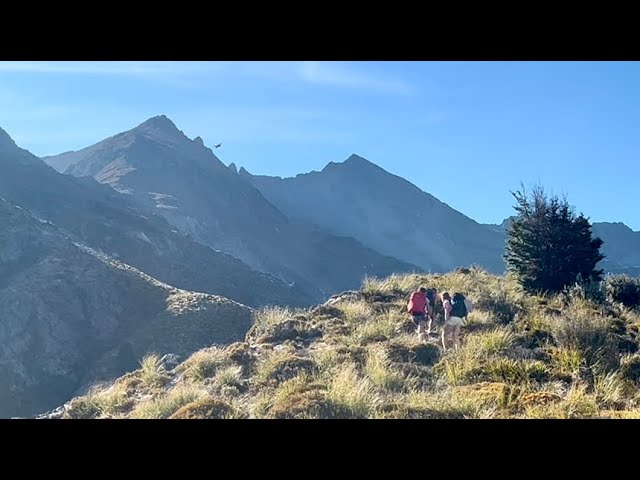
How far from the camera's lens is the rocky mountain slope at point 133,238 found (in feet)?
268

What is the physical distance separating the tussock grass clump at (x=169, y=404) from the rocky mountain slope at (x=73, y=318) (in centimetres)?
3384

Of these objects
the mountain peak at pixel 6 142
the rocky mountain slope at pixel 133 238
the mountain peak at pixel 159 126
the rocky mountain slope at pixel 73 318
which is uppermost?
the mountain peak at pixel 159 126

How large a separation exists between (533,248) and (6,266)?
56.2m

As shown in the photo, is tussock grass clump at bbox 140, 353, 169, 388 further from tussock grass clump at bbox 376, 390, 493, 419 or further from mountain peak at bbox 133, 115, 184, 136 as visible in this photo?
mountain peak at bbox 133, 115, 184, 136

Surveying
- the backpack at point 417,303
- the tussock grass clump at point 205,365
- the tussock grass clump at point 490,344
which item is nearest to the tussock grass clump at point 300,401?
the tussock grass clump at point 205,365

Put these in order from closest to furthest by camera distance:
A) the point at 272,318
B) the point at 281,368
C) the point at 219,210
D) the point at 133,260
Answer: the point at 281,368
the point at 272,318
the point at 133,260
the point at 219,210

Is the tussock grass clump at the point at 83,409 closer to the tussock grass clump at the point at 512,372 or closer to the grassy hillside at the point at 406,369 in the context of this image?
the grassy hillside at the point at 406,369

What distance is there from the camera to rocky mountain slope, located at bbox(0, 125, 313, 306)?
8162cm

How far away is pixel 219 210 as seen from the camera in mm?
145000

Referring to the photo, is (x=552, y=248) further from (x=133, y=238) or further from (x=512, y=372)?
(x=133, y=238)

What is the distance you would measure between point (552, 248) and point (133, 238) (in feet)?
248

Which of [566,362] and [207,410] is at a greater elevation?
[566,362]

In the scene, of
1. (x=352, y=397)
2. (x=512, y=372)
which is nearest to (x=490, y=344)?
(x=512, y=372)
